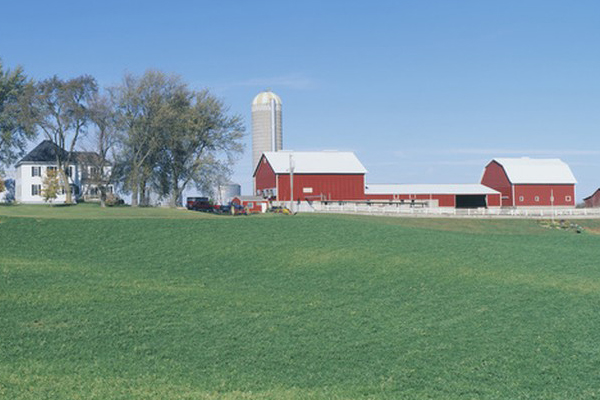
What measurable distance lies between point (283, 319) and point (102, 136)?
57.8m

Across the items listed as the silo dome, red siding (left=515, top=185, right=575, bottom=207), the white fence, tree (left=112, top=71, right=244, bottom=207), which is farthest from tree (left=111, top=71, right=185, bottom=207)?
red siding (left=515, top=185, right=575, bottom=207)

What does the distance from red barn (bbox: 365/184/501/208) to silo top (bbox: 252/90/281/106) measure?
92.3 feet

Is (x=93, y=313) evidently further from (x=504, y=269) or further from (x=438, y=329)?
(x=504, y=269)

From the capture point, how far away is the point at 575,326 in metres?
15.4

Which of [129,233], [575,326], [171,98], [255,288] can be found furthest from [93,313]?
[171,98]

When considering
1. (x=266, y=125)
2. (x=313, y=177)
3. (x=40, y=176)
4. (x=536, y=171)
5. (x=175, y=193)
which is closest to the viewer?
(x=175, y=193)

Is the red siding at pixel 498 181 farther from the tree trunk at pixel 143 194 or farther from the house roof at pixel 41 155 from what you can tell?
the house roof at pixel 41 155

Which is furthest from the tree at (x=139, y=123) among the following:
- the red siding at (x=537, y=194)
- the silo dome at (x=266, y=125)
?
the red siding at (x=537, y=194)

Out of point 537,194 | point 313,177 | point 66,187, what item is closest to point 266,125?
point 313,177

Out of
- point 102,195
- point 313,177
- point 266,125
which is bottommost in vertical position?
point 102,195

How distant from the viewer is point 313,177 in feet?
239

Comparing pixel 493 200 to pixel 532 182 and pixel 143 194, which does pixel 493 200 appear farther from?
pixel 143 194

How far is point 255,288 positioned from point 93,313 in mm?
5536

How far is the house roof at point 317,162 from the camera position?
7306cm
